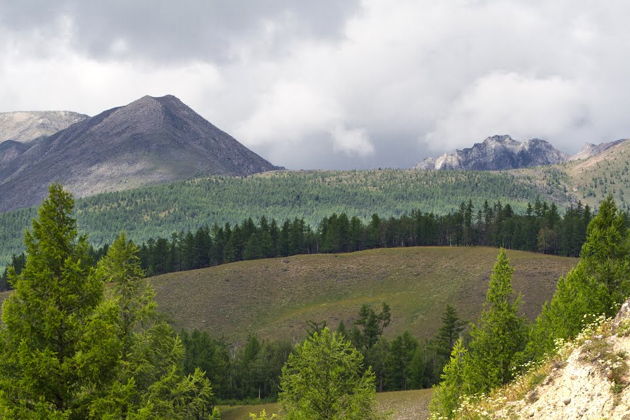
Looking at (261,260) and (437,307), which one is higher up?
(261,260)

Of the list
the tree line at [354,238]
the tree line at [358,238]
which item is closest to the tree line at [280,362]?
the tree line at [358,238]

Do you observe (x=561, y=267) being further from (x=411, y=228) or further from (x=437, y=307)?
(x=411, y=228)

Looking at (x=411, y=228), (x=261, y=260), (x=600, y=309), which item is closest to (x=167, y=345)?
(x=600, y=309)

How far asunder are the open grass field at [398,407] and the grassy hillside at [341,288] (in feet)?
114

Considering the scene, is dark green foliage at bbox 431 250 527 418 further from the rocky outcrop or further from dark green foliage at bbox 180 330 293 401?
dark green foliage at bbox 180 330 293 401

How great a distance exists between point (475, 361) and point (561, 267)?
351ft

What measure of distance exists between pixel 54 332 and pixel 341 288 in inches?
4824

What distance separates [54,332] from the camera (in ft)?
52.0

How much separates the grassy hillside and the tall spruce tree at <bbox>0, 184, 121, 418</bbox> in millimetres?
Answer: 97336

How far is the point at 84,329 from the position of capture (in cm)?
1584

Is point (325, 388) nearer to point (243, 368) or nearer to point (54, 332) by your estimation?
point (54, 332)

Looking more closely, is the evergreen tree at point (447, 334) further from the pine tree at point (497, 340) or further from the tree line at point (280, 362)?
the pine tree at point (497, 340)

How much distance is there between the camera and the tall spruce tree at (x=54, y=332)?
15219mm

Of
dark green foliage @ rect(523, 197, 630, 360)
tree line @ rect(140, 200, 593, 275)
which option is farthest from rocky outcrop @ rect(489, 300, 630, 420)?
tree line @ rect(140, 200, 593, 275)
